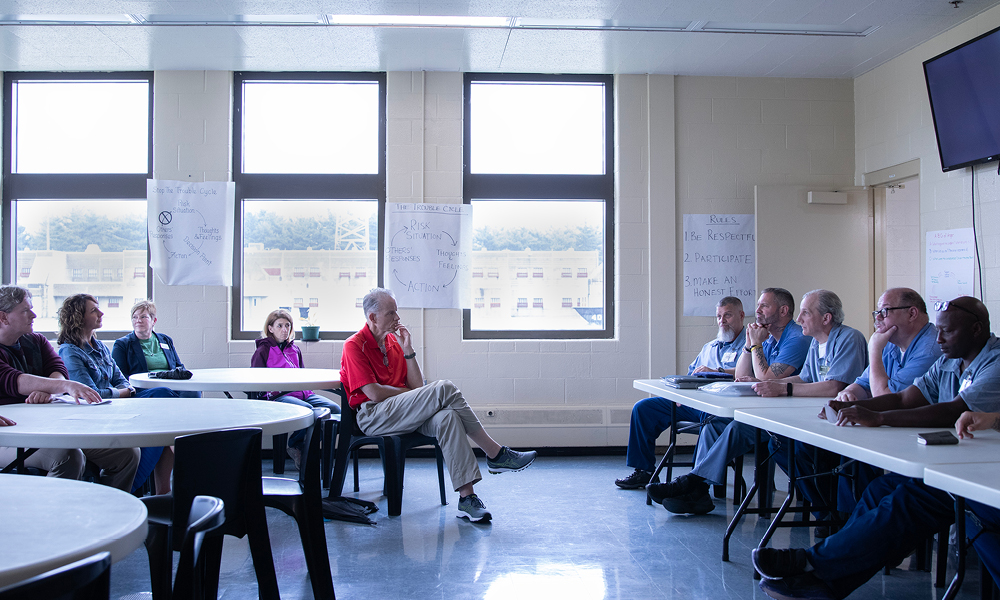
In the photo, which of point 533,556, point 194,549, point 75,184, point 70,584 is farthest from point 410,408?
point 75,184

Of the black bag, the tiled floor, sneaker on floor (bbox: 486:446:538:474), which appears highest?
sneaker on floor (bbox: 486:446:538:474)

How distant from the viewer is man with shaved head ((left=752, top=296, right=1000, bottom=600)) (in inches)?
77.9

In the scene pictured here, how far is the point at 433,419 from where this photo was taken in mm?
3355

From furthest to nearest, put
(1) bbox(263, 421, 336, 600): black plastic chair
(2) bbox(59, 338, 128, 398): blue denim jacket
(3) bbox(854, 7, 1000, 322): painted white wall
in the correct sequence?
1. (3) bbox(854, 7, 1000, 322): painted white wall
2. (2) bbox(59, 338, 128, 398): blue denim jacket
3. (1) bbox(263, 421, 336, 600): black plastic chair

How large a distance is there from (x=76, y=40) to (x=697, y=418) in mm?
4468

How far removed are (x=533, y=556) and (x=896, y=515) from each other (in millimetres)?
1338

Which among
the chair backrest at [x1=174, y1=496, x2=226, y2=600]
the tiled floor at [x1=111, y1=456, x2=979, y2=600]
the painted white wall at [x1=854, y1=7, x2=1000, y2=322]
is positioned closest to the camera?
the chair backrest at [x1=174, y1=496, x2=226, y2=600]

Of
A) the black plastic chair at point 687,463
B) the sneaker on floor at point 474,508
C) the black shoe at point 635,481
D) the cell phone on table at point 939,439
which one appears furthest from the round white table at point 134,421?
the black shoe at point 635,481

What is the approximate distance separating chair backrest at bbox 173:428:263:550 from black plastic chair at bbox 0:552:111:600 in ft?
1.68

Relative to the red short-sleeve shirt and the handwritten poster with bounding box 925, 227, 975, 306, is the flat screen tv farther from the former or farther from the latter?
the red short-sleeve shirt

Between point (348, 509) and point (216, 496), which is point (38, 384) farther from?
point (216, 496)

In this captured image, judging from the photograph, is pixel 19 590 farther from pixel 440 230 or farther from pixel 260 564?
Result: pixel 440 230

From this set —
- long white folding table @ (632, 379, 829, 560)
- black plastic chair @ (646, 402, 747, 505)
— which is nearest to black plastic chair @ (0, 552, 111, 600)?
long white folding table @ (632, 379, 829, 560)

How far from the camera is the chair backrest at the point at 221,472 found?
1373 mm
